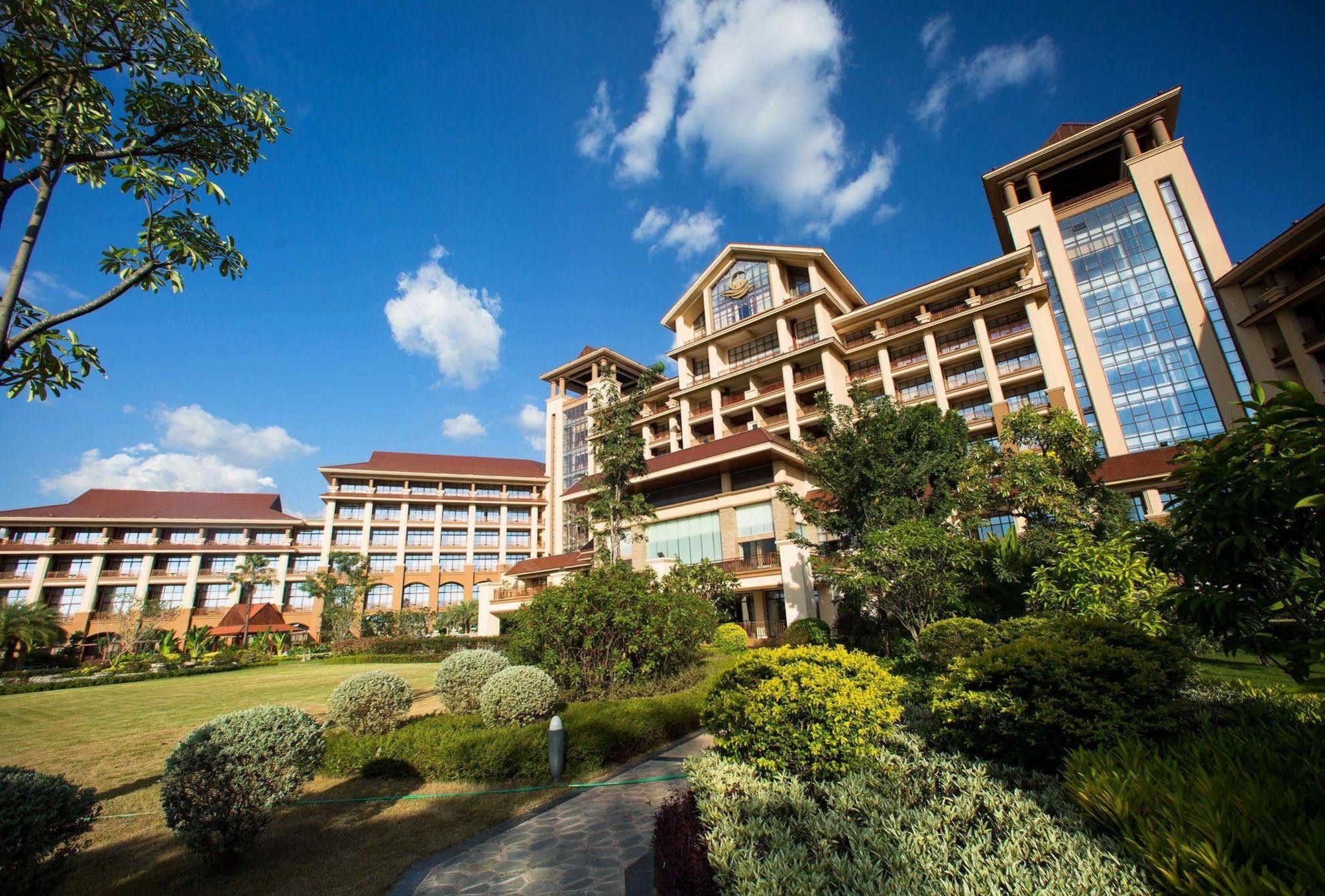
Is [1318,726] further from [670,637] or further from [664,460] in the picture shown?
[664,460]

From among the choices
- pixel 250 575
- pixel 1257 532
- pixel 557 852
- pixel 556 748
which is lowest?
pixel 557 852

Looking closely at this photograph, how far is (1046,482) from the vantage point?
16.0 meters

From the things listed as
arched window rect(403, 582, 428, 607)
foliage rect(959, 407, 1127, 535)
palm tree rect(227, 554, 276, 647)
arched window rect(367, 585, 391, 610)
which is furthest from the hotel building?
arched window rect(403, 582, 428, 607)

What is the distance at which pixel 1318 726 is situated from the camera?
4566mm

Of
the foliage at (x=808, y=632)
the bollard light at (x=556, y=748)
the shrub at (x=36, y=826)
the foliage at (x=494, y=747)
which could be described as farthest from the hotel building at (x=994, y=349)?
the shrub at (x=36, y=826)

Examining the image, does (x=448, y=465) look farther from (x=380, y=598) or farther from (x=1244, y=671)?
(x=1244, y=671)

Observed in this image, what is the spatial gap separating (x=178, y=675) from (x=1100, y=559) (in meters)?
38.0

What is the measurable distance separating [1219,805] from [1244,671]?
450 inches

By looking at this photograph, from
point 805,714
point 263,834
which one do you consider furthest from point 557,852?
point 263,834

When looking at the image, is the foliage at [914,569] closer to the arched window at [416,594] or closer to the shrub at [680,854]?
the shrub at [680,854]

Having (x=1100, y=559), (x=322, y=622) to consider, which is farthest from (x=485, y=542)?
(x=1100, y=559)

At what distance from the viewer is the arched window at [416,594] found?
58406 mm

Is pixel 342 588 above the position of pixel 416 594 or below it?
above

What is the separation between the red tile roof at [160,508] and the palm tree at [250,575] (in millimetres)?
4990
